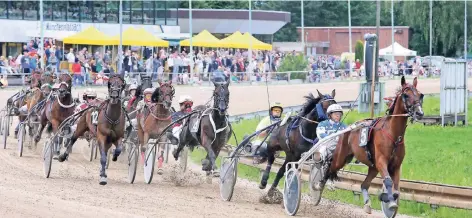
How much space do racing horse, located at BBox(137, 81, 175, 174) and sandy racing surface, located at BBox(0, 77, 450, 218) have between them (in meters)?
0.72

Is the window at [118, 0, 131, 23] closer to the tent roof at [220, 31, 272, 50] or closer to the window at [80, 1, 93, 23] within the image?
the window at [80, 1, 93, 23]

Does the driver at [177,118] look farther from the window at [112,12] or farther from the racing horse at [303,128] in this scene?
the window at [112,12]

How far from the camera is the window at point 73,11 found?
2010 inches

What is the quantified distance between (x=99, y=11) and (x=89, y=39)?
10.6 meters

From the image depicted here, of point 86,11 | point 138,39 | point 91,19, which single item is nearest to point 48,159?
point 138,39

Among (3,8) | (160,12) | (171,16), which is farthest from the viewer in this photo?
(171,16)

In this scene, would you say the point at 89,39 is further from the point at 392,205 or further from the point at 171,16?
the point at 392,205

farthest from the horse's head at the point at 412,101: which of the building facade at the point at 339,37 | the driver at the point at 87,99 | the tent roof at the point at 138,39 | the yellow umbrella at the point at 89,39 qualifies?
the building facade at the point at 339,37

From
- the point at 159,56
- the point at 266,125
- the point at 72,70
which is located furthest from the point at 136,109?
the point at 159,56

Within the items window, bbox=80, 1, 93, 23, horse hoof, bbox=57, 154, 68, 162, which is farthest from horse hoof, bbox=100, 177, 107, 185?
window, bbox=80, 1, 93, 23

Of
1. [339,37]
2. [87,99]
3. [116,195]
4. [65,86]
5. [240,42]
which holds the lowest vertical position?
[116,195]

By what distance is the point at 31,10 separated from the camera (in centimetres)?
4962

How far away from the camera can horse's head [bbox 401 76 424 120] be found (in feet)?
40.3

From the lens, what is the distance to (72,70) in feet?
129
